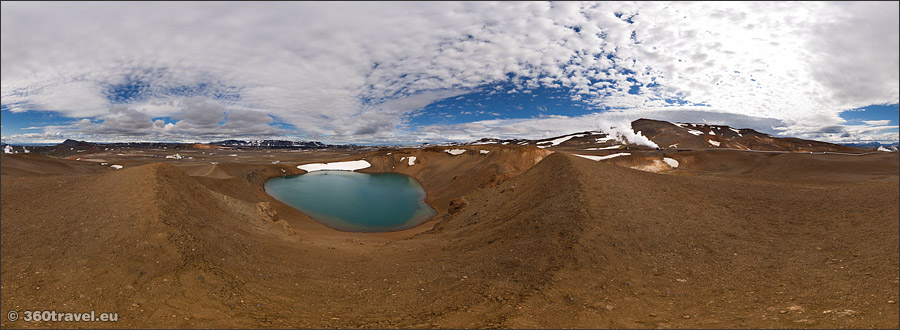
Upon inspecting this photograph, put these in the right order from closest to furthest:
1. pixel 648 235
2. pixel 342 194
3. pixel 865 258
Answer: pixel 865 258 → pixel 648 235 → pixel 342 194

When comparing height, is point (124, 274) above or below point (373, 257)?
above

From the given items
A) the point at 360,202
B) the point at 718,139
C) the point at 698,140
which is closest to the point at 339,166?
the point at 360,202

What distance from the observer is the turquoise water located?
2622cm

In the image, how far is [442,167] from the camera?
2223 inches

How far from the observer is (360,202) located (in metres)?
36.4

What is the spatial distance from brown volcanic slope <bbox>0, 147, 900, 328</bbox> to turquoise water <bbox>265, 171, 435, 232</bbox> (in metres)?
12.2

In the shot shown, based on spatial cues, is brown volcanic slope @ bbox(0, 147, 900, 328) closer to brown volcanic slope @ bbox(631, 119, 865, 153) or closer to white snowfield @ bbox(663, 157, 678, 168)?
white snowfield @ bbox(663, 157, 678, 168)

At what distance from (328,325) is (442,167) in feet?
166

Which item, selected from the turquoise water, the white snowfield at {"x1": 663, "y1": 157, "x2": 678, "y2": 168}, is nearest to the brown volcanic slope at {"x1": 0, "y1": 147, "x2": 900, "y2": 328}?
the turquoise water

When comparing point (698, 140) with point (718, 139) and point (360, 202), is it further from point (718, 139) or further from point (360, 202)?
point (360, 202)

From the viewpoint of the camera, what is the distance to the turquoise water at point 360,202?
2622 centimetres

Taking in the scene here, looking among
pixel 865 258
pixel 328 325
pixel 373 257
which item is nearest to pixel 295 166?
pixel 373 257

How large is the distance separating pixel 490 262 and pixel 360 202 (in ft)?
97.0

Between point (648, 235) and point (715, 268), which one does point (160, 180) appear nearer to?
point (648, 235)
